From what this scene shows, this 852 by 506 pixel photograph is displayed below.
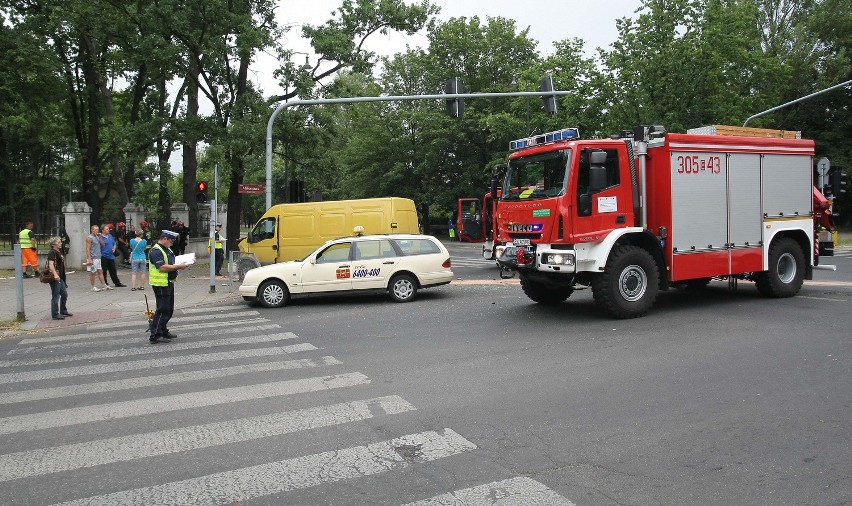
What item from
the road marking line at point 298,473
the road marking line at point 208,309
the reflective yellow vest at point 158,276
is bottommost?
the road marking line at point 298,473

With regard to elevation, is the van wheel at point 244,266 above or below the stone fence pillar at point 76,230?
below

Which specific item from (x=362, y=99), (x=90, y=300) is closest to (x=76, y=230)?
(x=90, y=300)

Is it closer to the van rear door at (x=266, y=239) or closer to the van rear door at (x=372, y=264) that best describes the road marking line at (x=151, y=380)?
the van rear door at (x=372, y=264)

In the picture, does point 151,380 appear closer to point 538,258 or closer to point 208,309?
point 538,258

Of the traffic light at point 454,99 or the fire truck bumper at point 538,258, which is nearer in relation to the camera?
the fire truck bumper at point 538,258

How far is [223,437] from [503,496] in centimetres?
245

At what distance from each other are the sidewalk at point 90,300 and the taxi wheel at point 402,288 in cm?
407

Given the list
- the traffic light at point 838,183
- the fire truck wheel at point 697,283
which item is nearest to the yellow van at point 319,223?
the fire truck wheel at point 697,283

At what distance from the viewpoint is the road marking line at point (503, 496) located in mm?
3963

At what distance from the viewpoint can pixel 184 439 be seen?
5.23 meters

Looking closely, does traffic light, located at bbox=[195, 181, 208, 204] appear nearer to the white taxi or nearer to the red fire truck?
the white taxi

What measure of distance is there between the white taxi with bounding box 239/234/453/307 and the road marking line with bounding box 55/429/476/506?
864 centimetres

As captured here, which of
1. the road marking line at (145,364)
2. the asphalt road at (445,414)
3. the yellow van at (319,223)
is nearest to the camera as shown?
the asphalt road at (445,414)

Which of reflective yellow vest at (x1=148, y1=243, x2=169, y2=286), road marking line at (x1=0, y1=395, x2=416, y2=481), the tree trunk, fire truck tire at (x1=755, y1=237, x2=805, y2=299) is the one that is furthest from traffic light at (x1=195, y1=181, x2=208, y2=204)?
fire truck tire at (x1=755, y1=237, x2=805, y2=299)
